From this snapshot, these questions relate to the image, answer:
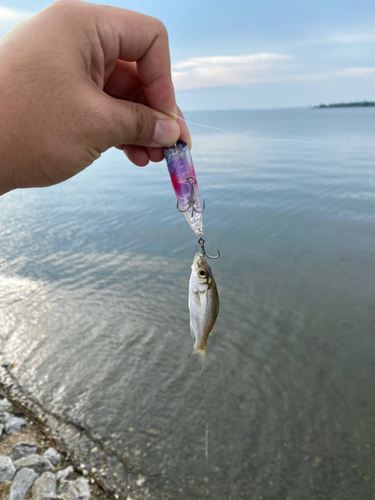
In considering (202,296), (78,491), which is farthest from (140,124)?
(78,491)

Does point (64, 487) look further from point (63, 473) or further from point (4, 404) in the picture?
point (4, 404)

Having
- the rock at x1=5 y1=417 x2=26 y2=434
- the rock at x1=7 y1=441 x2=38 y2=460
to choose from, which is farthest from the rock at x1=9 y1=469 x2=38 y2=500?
the rock at x1=5 y1=417 x2=26 y2=434

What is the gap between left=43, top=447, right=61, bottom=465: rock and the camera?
484 cm

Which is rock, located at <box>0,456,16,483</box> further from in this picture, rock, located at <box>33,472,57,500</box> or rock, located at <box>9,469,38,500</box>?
rock, located at <box>33,472,57,500</box>

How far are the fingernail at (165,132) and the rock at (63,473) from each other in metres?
4.26

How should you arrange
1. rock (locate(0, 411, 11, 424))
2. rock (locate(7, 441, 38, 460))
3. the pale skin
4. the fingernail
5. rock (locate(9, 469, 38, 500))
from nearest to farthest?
the pale skin
the fingernail
rock (locate(9, 469, 38, 500))
rock (locate(7, 441, 38, 460))
rock (locate(0, 411, 11, 424))

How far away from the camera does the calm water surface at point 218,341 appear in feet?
16.7

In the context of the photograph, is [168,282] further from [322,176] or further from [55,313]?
[322,176]

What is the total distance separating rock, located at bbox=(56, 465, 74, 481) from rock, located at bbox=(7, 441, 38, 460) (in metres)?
0.52

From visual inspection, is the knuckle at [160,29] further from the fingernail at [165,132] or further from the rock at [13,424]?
the rock at [13,424]

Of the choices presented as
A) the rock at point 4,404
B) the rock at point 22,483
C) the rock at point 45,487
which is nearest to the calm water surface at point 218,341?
the rock at point 4,404

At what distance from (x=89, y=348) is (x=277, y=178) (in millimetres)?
15270

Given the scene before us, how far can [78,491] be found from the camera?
14.4 feet

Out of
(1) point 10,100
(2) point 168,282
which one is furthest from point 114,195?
(1) point 10,100
